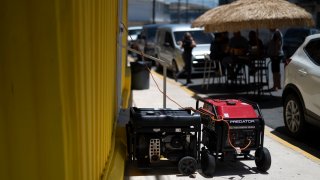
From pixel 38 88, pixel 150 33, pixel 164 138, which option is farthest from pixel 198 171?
pixel 150 33

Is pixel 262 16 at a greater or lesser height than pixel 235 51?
greater

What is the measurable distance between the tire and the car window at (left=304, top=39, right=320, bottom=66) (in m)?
0.71

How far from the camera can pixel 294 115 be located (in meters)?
6.96

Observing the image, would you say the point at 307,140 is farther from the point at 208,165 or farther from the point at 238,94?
the point at 238,94

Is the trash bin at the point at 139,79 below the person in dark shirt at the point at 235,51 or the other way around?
below

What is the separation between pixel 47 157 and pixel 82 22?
0.78 meters

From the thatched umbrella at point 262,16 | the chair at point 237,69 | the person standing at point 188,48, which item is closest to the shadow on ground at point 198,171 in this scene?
the thatched umbrella at point 262,16

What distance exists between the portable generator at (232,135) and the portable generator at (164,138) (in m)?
0.21

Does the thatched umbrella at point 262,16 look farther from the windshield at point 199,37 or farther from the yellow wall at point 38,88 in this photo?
the yellow wall at point 38,88

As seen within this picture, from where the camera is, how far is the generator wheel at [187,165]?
16.4ft

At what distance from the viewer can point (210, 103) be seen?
17.5 ft

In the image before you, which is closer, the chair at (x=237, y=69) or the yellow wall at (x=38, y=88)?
the yellow wall at (x=38, y=88)

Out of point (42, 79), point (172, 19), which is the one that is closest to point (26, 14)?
point (42, 79)

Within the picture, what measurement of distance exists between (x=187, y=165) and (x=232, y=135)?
0.66m
